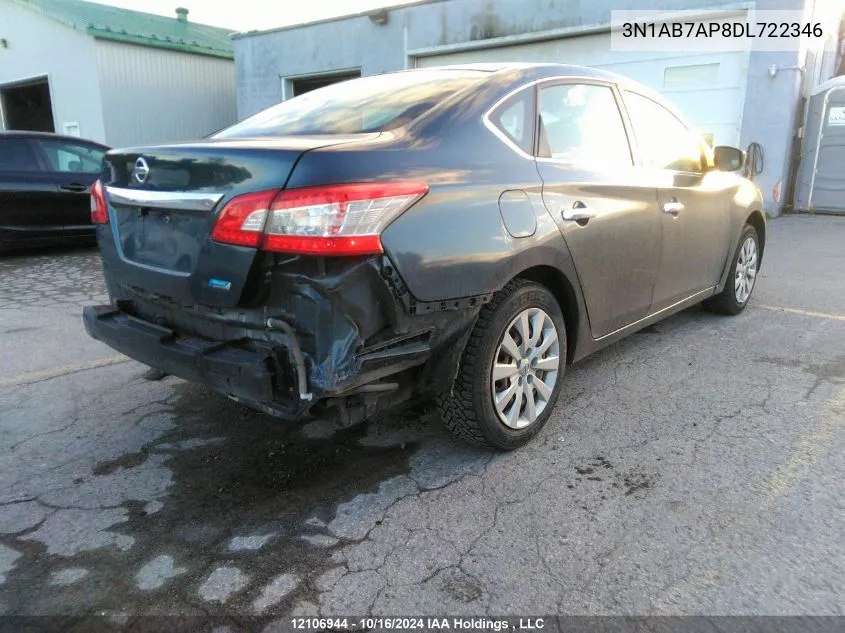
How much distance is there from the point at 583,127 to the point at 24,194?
681 cm

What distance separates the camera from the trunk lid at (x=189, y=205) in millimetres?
2252

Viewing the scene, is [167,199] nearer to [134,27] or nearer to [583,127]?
[583,127]

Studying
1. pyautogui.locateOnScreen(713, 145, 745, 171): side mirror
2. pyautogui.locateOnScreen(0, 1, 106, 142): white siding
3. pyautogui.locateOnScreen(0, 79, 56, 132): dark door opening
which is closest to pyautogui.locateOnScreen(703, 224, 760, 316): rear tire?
pyautogui.locateOnScreen(713, 145, 745, 171): side mirror

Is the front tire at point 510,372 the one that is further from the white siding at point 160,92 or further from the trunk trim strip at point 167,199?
the white siding at point 160,92

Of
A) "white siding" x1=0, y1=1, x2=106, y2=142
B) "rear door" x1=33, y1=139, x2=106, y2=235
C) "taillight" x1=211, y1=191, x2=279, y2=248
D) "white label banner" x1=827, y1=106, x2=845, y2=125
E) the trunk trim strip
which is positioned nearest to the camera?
"taillight" x1=211, y1=191, x2=279, y2=248

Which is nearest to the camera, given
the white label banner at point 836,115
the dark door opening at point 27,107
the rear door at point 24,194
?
the rear door at point 24,194

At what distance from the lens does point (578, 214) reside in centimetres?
299

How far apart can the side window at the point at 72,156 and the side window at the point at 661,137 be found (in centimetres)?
645

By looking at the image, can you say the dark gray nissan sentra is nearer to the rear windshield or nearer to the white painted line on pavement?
the rear windshield

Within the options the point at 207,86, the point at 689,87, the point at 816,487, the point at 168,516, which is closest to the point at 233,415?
the point at 168,516

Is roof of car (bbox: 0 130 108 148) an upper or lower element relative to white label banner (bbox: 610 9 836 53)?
lower

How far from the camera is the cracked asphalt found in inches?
80.5

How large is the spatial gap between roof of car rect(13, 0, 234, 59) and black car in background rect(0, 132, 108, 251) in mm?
9638

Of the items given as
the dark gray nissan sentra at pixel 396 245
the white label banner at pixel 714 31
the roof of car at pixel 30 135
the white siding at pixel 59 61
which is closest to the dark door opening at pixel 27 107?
the white siding at pixel 59 61
